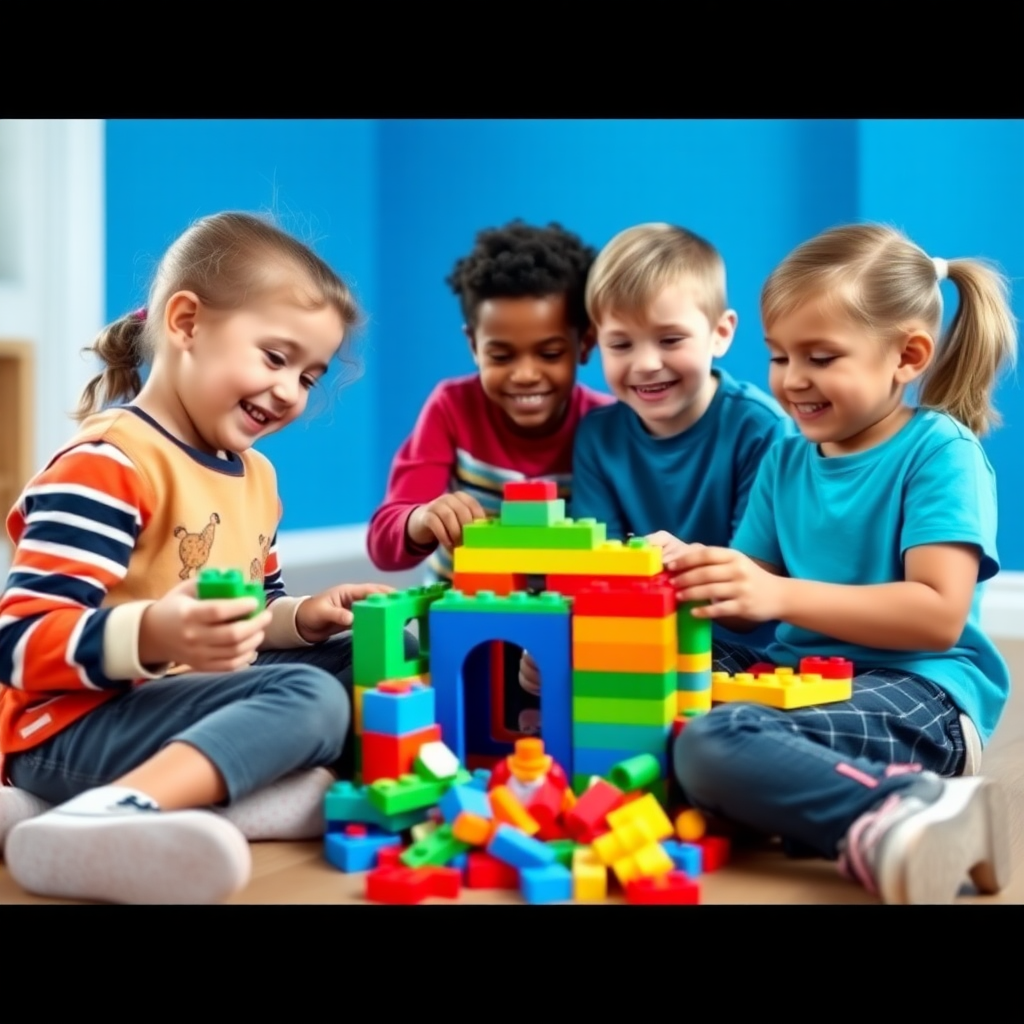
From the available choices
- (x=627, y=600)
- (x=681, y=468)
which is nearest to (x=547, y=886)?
(x=627, y=600)

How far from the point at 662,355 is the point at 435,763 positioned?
65 centimetres

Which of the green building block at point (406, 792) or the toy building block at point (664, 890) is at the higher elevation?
the green building block at point (406, 792)

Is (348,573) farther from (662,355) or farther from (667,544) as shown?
(667,544)

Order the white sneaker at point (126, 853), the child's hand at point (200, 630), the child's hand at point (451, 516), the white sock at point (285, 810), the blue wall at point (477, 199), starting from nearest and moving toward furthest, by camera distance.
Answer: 1. the white sneaker at point (126, 853)
2. the child's hand at point (200, 630)
3. the white sock at point (285, 810)
4. the child's hand at point (451, 516)
5. the blue wall at point (477, 199)

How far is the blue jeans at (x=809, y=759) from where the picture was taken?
946mm

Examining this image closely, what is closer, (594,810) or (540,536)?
(594,810)

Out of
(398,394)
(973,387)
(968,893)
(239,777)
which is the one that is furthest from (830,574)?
(398,394)

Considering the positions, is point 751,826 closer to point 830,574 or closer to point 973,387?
point 830,574

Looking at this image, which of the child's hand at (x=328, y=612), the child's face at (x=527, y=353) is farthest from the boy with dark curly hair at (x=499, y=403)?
the child's hand at (x=328, y=612)

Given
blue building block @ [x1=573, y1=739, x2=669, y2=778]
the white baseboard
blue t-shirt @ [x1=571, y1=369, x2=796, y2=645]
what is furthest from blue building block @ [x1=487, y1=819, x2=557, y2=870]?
the white baseboard

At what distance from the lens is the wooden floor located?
0.93 m

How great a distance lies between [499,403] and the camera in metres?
1.67

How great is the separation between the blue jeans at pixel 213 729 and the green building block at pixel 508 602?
116 mm

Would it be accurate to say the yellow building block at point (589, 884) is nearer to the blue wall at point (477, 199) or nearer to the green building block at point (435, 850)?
the green building block at point (435, 850)
